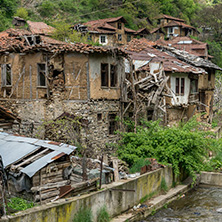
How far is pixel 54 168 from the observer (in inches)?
475

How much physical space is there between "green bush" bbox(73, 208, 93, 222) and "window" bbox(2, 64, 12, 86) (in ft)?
40.6

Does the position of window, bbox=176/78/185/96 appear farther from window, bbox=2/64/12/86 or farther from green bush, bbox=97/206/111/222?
green bush, bbox=97/206/111/222

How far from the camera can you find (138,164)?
15.9 m

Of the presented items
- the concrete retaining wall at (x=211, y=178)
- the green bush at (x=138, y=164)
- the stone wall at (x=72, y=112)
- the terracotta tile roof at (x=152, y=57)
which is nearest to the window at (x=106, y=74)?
the stone wall at (x=72, y=112)

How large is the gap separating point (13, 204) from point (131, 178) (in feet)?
17.7

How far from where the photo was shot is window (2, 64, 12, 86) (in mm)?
20375

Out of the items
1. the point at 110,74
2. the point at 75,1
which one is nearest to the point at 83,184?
the point at 110,74

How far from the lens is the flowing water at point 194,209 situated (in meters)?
13.6

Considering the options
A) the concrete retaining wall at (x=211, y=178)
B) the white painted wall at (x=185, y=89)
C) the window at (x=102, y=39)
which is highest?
the window at (x=102, y=39)

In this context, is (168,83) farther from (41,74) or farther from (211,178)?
(41,74)

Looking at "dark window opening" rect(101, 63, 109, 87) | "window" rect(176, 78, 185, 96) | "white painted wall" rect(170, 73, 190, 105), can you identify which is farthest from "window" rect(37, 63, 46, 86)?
"window" rect(176, 78, 185, 96)

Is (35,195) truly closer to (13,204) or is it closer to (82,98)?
(13,204)

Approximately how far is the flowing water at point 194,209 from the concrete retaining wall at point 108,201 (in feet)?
3.65

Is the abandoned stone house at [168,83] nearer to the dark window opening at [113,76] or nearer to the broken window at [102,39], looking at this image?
the dark window opening at [113,76]
